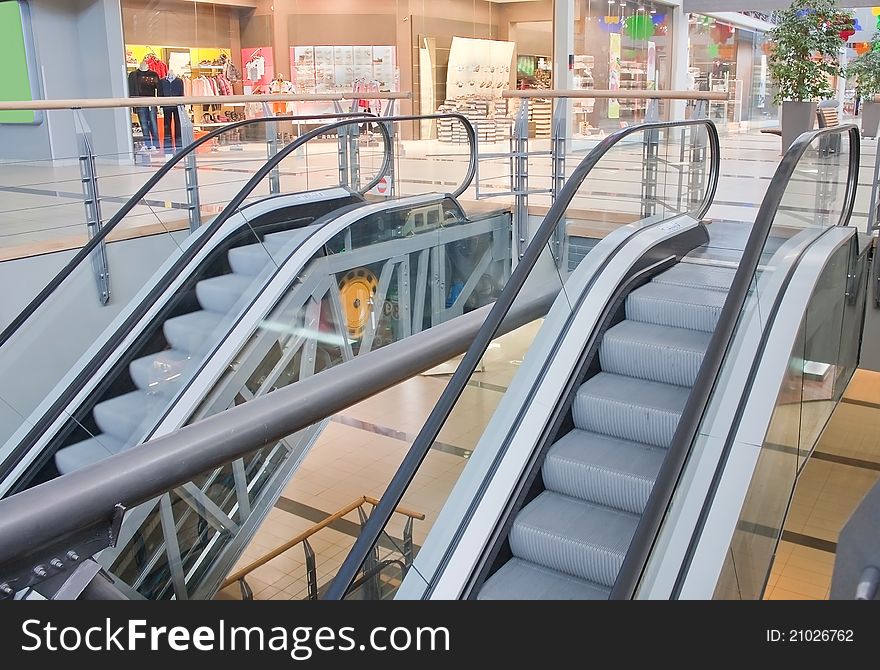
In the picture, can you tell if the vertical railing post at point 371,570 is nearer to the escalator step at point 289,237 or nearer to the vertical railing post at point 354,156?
the escalator step at point 289,237

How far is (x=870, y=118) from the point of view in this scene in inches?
400

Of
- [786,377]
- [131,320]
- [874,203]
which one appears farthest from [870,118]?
[131,320]

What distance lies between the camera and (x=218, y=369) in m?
4.48

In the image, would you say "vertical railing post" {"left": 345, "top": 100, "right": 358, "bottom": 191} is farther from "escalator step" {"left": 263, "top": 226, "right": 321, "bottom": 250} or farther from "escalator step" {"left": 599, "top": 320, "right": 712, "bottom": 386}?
"escalator step" {"left": 599, "top": 320, "right": 712, "bottom": 386}

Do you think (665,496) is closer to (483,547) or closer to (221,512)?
(483,547)

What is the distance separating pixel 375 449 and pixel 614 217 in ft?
10.7

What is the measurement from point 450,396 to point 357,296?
102 inches

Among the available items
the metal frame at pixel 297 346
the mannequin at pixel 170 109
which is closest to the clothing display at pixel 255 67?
the mannequin at pixel 170 109

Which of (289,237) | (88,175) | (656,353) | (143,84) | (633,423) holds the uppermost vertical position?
(143,84)

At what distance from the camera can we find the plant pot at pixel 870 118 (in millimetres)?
9945

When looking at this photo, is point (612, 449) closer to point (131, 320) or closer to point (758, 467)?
point (758, 467)

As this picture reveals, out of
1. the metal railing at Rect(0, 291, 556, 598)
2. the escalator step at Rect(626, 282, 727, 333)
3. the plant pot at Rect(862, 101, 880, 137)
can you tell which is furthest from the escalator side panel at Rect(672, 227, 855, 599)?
the plant pot at Rect(862, 101, 880, 137)

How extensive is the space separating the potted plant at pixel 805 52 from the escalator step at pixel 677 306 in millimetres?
5368
